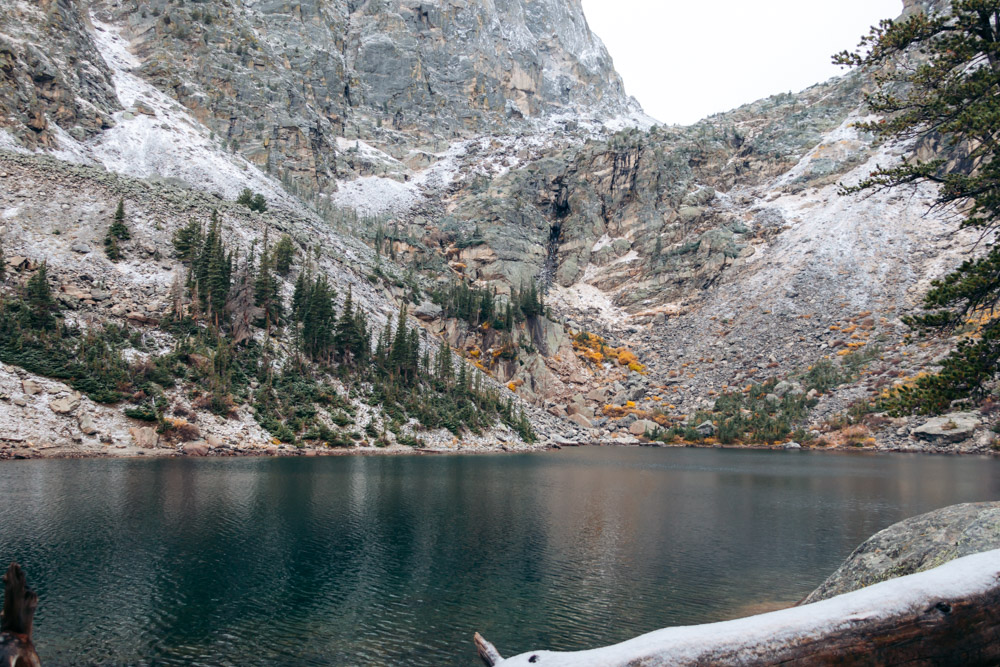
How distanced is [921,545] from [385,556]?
17.3 meters

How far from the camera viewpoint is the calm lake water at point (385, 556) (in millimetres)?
14820

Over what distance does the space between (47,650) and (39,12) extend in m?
112

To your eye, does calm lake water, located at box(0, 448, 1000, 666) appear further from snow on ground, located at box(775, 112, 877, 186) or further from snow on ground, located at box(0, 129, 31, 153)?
snow on ground, located at box(775, 112, 877, 186)

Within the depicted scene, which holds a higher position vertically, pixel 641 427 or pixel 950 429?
pixel 950 429

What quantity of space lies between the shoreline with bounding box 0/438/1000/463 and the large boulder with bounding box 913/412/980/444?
7.75 ft

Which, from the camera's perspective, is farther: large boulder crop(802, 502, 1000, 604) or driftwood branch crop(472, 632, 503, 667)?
large boulder crop(802, 502, 1000, 604)

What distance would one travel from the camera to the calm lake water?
14820 millimetres

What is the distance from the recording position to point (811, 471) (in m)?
54.9

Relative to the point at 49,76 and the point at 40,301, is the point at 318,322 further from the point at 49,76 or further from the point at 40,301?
the point at 49,76

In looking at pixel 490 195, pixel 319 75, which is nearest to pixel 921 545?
pixel 490 195

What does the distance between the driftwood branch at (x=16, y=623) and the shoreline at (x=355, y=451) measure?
42854mm

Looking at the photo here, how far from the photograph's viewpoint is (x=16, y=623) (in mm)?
5953

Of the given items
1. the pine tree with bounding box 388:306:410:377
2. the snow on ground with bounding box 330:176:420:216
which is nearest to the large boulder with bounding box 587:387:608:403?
the pine tree with bounding box 388:306:410:377

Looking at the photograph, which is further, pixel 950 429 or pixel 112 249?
pixel 950 429
